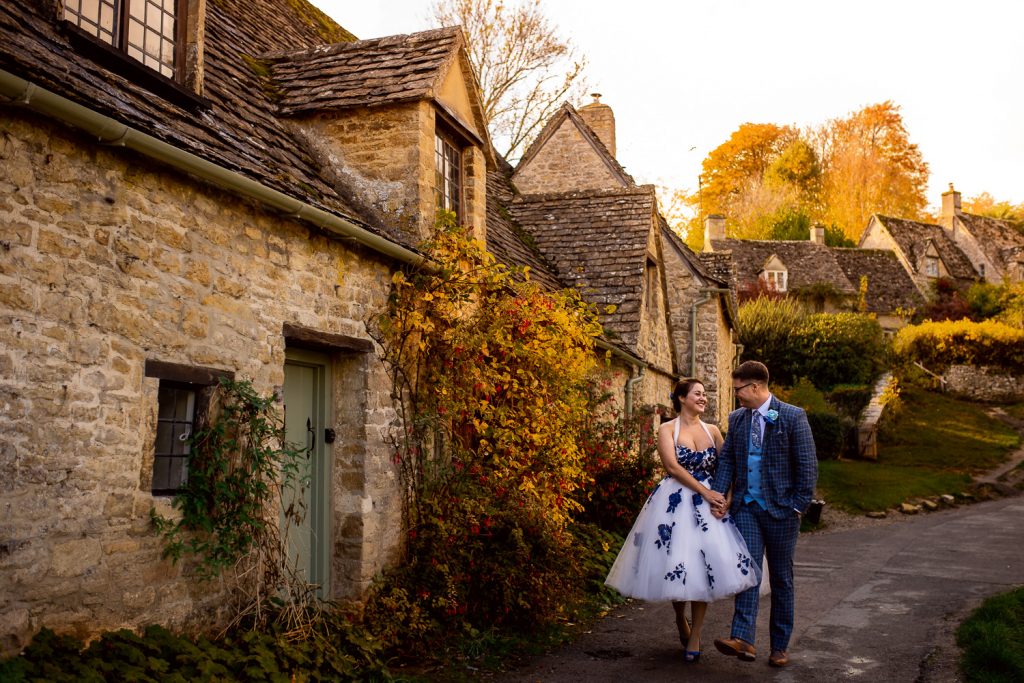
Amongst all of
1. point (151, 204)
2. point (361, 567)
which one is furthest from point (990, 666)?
point (151, 204)

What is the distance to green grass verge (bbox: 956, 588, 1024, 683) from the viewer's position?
19.1 feet

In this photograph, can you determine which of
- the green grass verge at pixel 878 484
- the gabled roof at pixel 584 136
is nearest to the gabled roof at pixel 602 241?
the gabled roof at pixel 584 136

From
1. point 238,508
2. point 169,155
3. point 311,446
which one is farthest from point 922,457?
point 169,155

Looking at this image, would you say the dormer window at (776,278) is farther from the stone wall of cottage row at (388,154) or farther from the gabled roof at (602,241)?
the stone wall of cottage row at (388,154)

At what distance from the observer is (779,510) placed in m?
6.39

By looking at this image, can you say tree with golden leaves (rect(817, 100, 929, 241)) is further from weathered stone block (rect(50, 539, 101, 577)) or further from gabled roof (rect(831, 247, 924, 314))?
weathered stone block (rect(50, 539, 101, 577))

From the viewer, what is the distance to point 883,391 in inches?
1194

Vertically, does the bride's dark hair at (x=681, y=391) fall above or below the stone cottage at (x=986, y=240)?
below

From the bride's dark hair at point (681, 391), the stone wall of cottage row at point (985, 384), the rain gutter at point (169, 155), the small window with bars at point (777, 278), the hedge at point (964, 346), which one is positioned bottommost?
the bride's dark hair at point (681, 391)

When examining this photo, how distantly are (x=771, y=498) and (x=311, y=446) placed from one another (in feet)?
11.7

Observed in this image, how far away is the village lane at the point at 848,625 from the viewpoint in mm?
6293

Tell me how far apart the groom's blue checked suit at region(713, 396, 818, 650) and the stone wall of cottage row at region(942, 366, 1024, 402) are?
31.0 meters

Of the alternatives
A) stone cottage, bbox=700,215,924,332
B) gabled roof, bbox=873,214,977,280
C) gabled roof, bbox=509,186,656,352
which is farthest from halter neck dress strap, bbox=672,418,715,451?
gabled roof, bbox=873,214,977,280

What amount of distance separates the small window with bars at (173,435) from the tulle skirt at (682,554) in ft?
10.9
